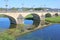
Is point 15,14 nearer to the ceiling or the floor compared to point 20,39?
nearer to the ceiling

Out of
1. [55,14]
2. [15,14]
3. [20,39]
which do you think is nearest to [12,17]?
[15,14]

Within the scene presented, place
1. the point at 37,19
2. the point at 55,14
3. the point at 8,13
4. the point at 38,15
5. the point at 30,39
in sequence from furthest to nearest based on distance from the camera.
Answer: the point at 55,14 → the point at 37,19 → the point at 38,15 → the point at 8,13 → the point at 30,39

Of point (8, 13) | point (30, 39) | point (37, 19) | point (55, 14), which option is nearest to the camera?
point (30, 39)

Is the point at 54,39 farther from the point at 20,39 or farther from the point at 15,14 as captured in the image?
the point at 15,14

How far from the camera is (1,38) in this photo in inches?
1079

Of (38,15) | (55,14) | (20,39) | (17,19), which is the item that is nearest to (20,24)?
(17,19)

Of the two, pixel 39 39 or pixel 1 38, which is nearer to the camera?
pixel 1 38

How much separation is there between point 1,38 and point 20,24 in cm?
3606

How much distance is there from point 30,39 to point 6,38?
10.2m

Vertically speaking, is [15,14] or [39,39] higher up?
[15,14]

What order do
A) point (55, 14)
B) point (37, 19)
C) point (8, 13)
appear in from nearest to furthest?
point (8, 13), point (37, 19), point (55, 14)

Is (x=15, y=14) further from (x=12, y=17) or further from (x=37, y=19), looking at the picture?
(x=37, y=19)

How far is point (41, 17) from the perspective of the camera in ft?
242

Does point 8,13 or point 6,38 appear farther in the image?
point 8,13
